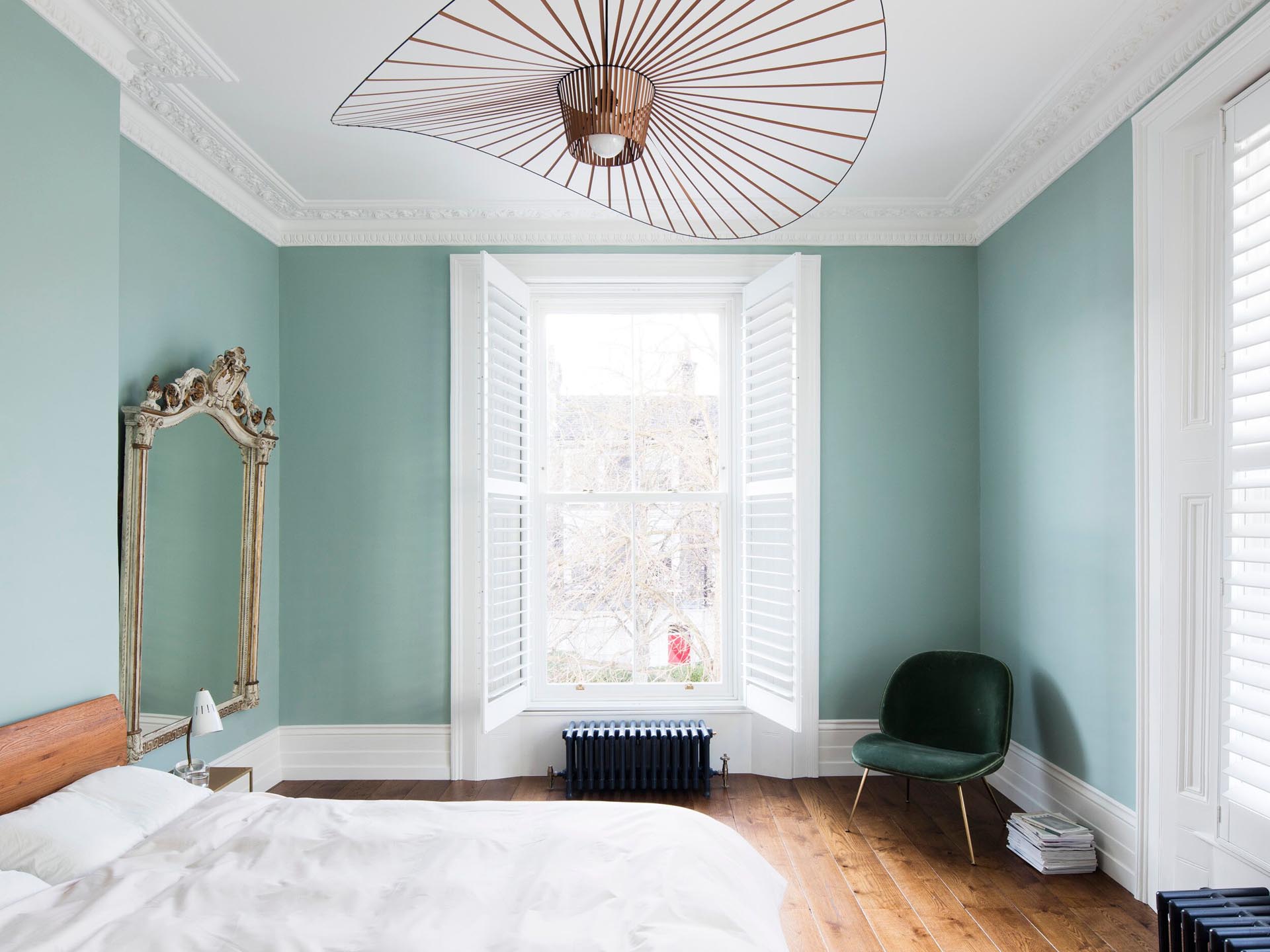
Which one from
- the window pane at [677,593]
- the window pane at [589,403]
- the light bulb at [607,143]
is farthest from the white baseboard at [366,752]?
the light bulb at [607,143]

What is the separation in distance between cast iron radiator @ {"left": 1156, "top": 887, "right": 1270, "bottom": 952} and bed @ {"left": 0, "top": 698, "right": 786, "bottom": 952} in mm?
1036

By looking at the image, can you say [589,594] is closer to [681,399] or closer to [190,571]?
[681,399]

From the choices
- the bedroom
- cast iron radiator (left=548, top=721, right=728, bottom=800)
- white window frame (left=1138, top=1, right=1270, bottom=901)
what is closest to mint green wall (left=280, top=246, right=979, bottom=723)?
the bedroom

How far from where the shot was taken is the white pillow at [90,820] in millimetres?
1711

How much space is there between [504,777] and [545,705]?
405 mm

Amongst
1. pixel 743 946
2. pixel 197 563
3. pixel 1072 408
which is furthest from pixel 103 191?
pixel 1072 408

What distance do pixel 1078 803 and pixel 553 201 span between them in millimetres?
3482

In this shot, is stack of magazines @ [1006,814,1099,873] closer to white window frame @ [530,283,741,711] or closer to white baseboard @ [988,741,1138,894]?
white baseboard @ [988,741,1138,894]

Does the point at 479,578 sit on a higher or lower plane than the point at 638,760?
higher

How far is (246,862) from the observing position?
70.9 inches

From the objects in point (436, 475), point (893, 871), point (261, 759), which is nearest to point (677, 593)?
point (436, 475)

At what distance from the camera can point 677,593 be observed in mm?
4148

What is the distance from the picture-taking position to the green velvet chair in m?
3.11

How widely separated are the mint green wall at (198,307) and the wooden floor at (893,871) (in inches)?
33.5
